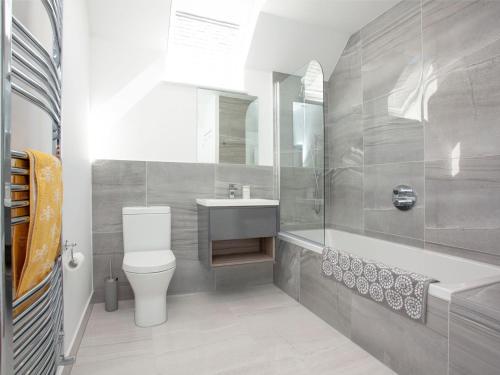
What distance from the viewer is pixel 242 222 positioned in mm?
2395

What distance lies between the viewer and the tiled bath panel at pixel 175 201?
2424mm

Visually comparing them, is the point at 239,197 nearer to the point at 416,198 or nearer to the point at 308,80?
the point at 308,80

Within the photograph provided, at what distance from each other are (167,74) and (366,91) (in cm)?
Result: 183

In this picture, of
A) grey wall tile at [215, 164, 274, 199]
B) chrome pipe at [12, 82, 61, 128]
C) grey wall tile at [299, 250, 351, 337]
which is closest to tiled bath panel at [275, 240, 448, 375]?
grey wall tile at [299, 250, 351, 337]

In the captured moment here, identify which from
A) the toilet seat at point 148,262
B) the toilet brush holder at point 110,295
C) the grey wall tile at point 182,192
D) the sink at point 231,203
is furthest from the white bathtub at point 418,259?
the toilet brush holder at point 110,295

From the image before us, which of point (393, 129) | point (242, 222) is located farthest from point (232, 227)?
point (393, 129)

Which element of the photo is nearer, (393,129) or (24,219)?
(24,219)

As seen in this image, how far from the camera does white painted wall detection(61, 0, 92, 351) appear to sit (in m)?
1.57

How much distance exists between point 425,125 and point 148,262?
224cm

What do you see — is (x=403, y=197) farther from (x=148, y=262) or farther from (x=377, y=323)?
(x=148, y=262)

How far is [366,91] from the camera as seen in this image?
260 cm

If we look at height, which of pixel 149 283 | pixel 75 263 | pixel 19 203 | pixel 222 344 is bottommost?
pixel 222 344

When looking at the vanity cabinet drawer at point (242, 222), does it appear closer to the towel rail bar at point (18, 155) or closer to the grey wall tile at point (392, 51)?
the grey wall tile at point (392, 51)

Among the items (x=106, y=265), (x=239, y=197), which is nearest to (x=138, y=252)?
(x=106, y=265)
